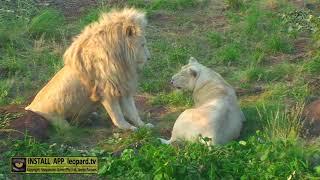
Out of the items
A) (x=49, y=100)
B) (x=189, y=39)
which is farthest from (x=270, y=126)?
(x=189, y=39)

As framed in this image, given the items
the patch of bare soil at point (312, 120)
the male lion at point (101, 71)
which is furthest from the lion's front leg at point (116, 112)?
the patch of bare soil at point (312, 120)

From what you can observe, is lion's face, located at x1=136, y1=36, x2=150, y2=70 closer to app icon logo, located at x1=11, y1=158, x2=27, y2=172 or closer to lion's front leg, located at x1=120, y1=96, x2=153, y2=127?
lion's front leg, located at x1=120, y1=96, x2=153, y2=127

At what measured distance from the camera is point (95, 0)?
12.3 metres

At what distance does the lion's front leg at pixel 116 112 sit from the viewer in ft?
24.5

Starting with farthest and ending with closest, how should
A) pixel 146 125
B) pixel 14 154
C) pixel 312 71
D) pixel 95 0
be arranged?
1. pixel 95 0
2. pixel 312 71
3. pixel 146 125
4. pixel 14 154

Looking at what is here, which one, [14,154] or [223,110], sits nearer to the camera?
[14,154]

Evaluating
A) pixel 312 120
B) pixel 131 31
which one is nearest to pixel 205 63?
pixel 131 31

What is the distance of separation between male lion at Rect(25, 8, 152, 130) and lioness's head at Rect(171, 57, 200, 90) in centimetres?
96

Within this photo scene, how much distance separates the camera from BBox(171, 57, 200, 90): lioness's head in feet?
27.2

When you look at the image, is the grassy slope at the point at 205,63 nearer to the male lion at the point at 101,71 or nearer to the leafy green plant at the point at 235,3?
the leafy green plant at the point at 235,3

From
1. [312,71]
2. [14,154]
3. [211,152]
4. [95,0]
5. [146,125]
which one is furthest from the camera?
[95,0]

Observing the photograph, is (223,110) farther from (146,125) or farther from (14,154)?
Result: (14,154)

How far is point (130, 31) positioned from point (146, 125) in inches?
41.3

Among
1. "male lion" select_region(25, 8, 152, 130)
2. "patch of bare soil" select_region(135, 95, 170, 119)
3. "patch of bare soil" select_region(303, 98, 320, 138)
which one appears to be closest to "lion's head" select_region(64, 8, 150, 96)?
"male lion" select_region(25, 8, 152, 130)
